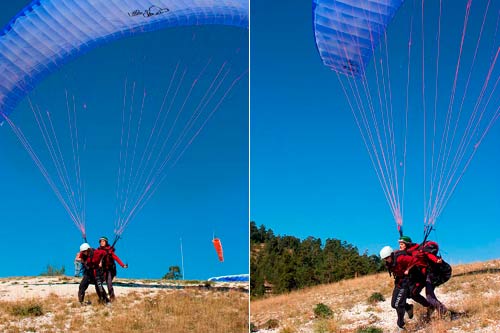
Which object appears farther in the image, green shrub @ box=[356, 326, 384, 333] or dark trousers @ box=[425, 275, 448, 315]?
green shrub @ box=[356, 326, 384, 333]

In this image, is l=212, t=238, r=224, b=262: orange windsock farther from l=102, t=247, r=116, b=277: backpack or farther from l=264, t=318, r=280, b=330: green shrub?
l=102, t=247, r=116, b=277: backpack

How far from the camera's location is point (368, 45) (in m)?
8.88

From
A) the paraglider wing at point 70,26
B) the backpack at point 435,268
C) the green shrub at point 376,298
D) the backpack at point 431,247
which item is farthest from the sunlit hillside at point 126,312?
the backpack at point 431,247

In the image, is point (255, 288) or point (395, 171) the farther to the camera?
point (255, 288)

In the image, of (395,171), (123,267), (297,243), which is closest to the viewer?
(395,171)

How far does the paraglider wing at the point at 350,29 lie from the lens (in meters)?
8.40

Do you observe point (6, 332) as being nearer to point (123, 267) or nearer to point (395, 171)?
point (123, 267)

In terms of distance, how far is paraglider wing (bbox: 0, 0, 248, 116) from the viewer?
28.9 feet

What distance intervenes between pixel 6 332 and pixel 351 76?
6.57m

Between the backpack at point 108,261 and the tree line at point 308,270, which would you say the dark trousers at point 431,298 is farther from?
the tree line at point 308,270

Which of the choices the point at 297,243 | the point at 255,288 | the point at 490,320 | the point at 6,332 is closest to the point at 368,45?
the point at 490,320

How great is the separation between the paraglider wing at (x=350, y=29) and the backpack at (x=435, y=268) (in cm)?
355

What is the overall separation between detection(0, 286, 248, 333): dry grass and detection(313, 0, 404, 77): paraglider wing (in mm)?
4648

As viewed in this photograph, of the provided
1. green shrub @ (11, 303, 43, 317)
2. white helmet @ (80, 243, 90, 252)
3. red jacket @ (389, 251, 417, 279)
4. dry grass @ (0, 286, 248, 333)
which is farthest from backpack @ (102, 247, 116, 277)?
red jacket @ (389, 251, 417, 279)
